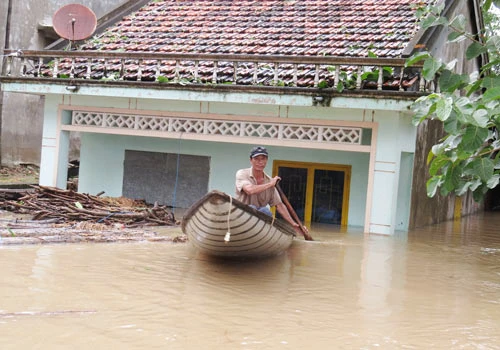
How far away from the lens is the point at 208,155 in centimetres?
1560

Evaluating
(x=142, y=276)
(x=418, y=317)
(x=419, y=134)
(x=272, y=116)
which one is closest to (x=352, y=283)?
(x=418, y=317)

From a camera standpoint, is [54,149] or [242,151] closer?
[54,149]

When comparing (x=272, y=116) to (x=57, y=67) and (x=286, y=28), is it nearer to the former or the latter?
(x=286, y=28)

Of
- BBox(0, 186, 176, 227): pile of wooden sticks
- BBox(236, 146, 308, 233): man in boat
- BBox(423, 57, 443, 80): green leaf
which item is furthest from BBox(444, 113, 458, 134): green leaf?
BBox(0, 186, 176, 227): pile of wooden sticks

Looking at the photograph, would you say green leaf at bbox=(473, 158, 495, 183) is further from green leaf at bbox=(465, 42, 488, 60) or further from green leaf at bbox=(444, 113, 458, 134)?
green leaf at bbox=(465, 42, 488, 60)

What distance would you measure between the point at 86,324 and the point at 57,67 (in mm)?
9660

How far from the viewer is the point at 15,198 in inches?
535

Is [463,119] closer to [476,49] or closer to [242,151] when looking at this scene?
[476,49]

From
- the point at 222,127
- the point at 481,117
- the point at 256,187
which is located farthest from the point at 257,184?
the point at 222,127

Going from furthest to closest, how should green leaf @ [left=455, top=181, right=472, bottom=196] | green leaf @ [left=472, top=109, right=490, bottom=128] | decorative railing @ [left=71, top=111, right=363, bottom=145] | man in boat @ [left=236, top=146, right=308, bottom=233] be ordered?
decorative railing @ [left=71, top=111, right=363, bottom=145] → man in boat @ [left=236, top=146, right=308, bottom=233] → green leaf @ [left=455, top=181, right=472, bottom=196] → green leaf @ [left=472, top=109, right=490, bottom=128]

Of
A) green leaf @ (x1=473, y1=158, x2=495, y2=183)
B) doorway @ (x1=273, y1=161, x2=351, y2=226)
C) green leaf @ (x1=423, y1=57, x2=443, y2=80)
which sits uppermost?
green leaf @ (x1=423, y1=57, x2=443, y2=80)

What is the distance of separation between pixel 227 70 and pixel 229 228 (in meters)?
6.53

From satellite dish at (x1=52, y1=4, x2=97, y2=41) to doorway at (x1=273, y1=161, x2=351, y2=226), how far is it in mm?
5445

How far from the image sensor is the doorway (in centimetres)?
1448
